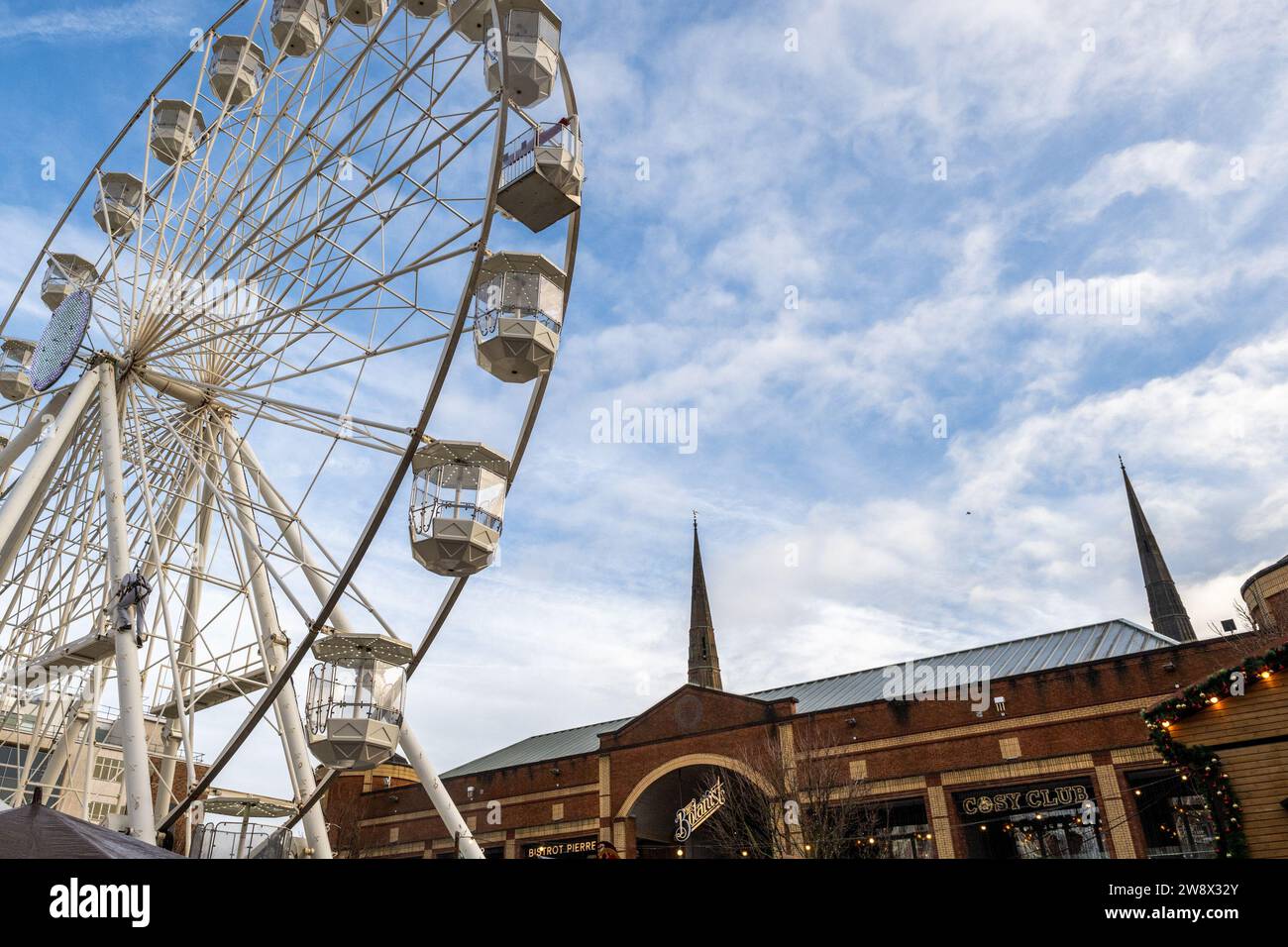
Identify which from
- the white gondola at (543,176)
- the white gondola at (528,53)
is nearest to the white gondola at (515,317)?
the white gondola at (543,176)

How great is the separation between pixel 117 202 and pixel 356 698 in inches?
598

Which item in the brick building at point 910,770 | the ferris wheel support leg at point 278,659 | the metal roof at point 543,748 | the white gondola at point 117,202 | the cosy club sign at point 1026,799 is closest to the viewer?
the ferris wheel support leg at point 278,659

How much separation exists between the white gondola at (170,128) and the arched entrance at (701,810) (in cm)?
2503

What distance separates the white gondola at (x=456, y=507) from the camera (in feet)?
55.1

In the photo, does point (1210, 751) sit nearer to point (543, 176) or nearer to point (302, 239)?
point (543, 176)

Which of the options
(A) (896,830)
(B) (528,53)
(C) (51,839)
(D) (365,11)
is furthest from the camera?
(A) (896,830)

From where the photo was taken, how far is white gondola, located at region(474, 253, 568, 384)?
53.9ft

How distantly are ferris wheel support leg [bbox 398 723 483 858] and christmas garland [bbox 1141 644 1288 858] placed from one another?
11159 millimetres

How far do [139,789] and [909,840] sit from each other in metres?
25.4

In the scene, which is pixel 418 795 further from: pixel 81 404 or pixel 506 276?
pixel 506 276

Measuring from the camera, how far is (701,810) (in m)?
35.1

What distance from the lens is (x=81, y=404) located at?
723 inches

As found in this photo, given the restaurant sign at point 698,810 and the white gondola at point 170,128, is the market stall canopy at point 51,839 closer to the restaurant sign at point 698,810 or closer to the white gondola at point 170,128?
the white gondola at point 170,128

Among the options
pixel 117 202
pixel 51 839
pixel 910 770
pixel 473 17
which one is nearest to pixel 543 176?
pixel 473 17
